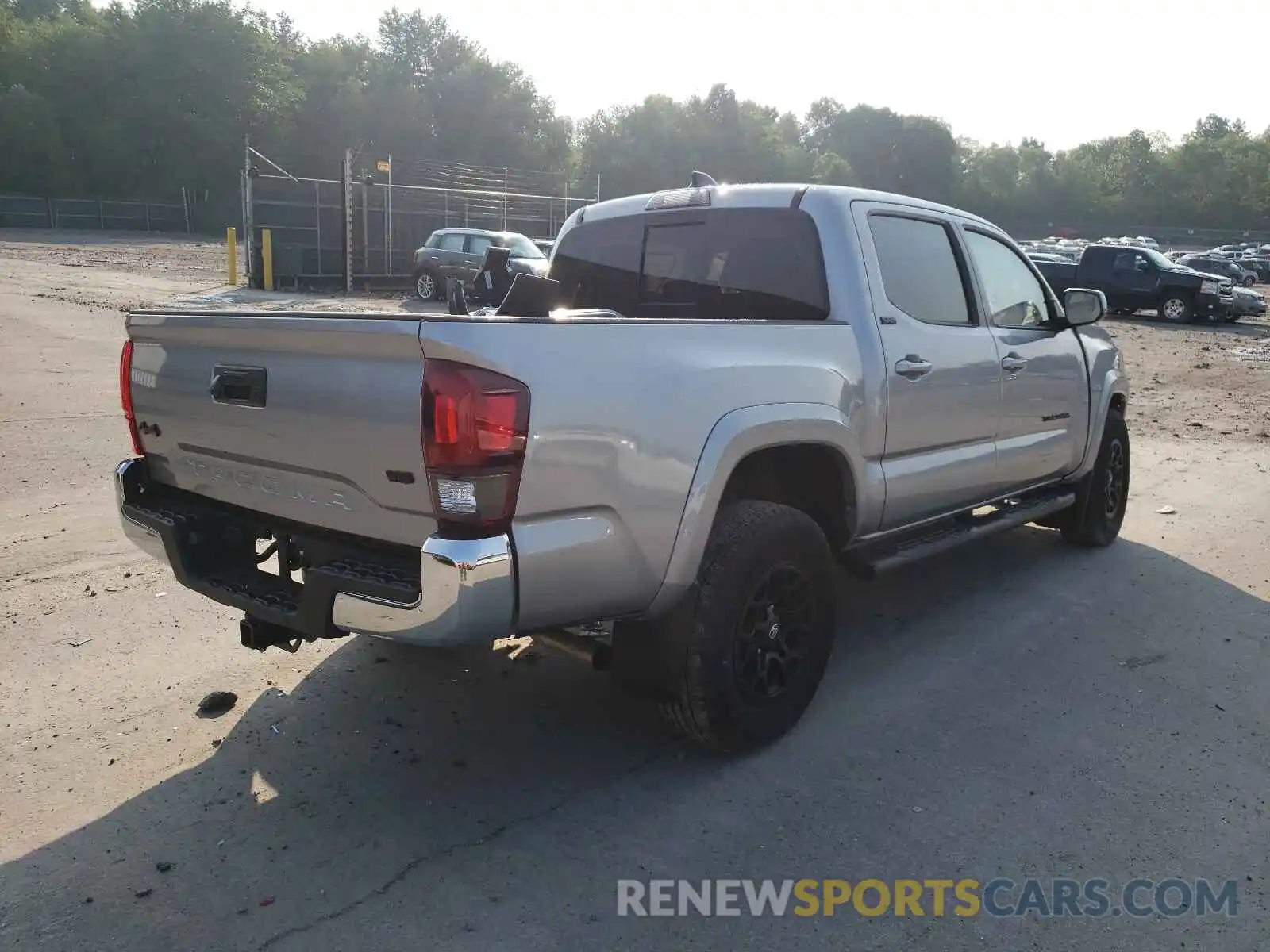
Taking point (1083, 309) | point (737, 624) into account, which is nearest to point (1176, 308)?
point (1083, 309)

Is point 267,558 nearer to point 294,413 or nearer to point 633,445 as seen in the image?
point 294,413

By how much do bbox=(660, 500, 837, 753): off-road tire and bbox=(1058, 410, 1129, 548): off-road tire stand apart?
9.68ft

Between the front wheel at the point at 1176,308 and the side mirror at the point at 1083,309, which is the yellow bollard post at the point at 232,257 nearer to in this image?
the side mirror at the point at 1083,309

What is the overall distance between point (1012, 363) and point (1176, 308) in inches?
833

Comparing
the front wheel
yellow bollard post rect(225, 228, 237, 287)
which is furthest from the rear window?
the front wheel

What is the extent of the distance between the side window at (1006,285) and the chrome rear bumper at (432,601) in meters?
3.17

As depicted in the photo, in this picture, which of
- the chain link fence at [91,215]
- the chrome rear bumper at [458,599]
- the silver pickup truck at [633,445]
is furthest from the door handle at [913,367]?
the chain link fence at [91,215]

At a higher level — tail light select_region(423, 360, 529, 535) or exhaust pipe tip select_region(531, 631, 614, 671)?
tail light select_region(423, 360, 529, 535)

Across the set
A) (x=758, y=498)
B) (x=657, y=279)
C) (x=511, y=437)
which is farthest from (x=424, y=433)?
(x=657, y=279)

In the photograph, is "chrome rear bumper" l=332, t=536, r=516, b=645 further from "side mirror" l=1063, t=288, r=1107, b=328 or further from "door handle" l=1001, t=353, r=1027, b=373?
"side mirror" l=1063, t=288, r=1107, b=328

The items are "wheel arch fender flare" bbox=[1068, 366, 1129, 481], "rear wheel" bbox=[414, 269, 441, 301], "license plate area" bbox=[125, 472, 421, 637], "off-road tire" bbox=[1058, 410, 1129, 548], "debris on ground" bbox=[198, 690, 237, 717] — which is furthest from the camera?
"rear wheel" bbox=[414, 269, 441, 301]

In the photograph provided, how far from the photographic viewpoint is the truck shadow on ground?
103 inches

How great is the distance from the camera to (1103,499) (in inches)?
232

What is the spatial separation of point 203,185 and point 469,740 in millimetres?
60606
